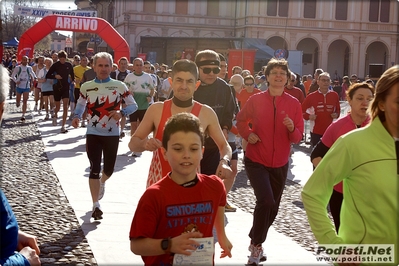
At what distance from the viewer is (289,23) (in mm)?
57438

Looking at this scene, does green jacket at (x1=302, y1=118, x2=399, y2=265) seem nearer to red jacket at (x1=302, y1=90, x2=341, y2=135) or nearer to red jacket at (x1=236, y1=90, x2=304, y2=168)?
red jacket at (x1=236, y1=90, x2=304, y2=168)

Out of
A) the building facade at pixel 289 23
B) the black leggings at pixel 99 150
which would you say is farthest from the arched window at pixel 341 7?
the black leggings at pixel 99 150

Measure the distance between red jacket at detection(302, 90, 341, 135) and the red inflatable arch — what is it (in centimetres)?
1562

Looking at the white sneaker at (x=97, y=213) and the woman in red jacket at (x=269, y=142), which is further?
the white sneaker at (x=97, y=213)

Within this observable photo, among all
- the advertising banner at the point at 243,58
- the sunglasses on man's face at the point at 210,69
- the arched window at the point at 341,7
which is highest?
the arched window at the point at 341,7

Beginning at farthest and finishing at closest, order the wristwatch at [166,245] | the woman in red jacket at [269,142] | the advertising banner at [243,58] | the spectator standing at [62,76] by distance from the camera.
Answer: the advertising banner at [243,58] → the spectator standing at [62,76] → the woman in red jacket at [269,142] → the wristwatch at [166,245]

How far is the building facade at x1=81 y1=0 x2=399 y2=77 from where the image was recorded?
57.2m

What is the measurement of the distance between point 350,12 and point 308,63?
568 centimetres

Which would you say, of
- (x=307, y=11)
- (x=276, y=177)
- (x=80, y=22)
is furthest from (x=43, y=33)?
(x=307, y=11)

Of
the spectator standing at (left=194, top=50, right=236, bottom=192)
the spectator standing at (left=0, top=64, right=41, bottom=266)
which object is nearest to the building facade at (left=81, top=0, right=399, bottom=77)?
the spectator standing at (left=194, top=50, right=236, bottom=192)

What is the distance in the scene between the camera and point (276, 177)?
598cm

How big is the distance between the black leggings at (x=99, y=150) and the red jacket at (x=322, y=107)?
13.4 feet

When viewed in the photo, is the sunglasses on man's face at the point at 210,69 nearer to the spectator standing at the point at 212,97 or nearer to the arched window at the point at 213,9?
the spectator standing at the point at 212,97

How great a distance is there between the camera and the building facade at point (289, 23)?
5722 cm
